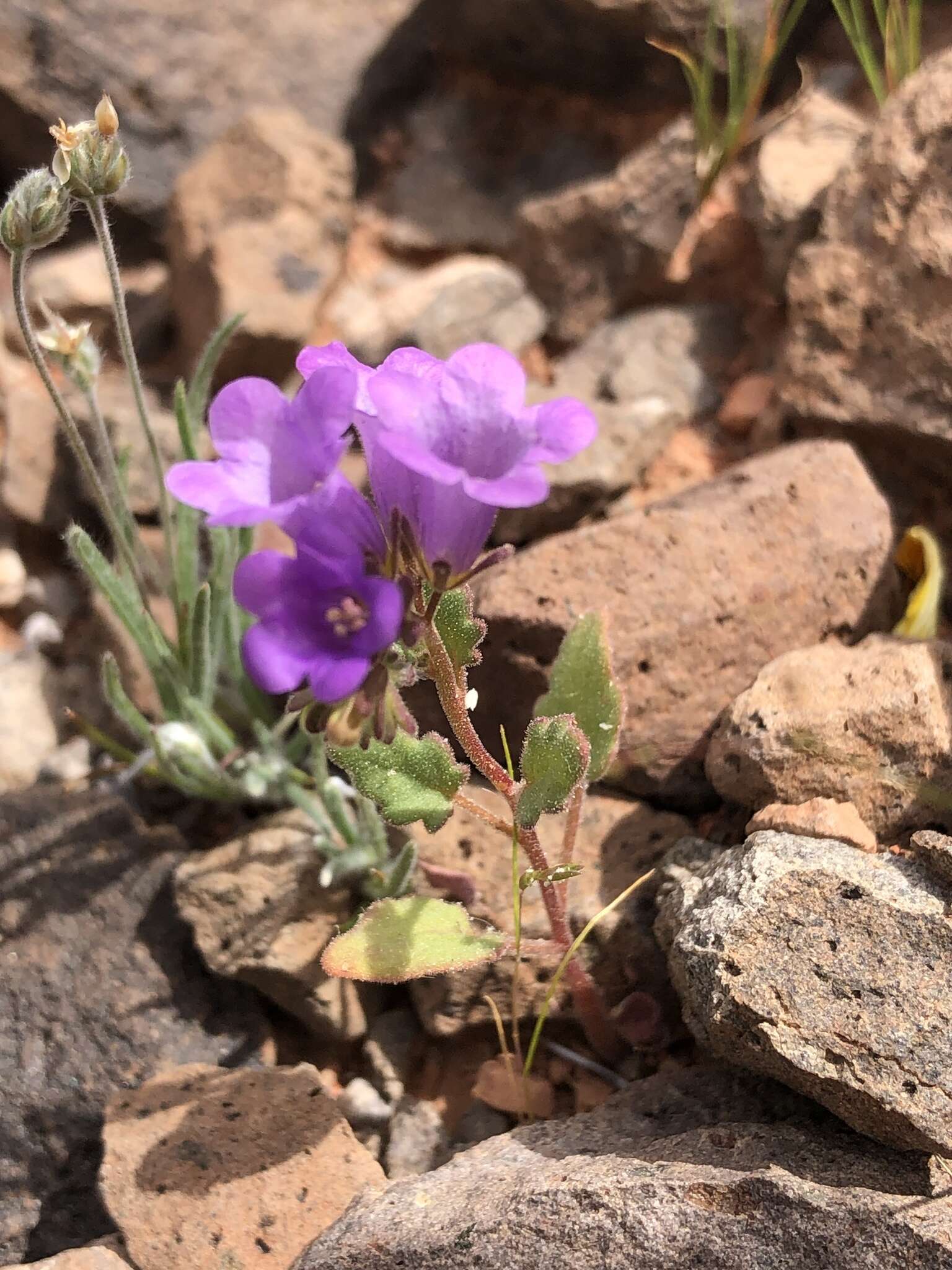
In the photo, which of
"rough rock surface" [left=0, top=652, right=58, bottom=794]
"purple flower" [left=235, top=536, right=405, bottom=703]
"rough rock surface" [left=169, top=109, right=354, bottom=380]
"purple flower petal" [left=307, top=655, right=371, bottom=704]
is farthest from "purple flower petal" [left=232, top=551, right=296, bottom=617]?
"rough rock surface" [left=169, top=109, right=354, bottom=380]

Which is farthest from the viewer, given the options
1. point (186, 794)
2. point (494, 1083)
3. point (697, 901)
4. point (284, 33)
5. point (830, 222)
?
point (284, 33)

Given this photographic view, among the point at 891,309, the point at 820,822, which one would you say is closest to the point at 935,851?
the point at 820,822

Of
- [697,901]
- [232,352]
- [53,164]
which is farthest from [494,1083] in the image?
[232,352]

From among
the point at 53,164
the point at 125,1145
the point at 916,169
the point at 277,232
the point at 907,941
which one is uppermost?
the point at 916,169

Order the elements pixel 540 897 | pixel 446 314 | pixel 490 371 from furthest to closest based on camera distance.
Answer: pixel 446 314 < pixel 540 897 < pixel 490 371

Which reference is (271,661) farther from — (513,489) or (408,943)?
(408,943)

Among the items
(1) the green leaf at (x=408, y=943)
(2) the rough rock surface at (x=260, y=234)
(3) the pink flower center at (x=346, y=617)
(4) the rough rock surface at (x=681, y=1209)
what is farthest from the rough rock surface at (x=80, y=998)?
(2) the rough rock surface at (x=260, y=234)

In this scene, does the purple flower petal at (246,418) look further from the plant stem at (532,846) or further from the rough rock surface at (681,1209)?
the rough rock surface at (681,1209)

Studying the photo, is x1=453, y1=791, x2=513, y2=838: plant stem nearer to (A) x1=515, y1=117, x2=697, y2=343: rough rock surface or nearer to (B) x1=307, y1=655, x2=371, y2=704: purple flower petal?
(B) x1=307, y1=655, x2=371, y2=704: purple flower petal

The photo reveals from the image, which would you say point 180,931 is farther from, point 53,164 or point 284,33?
point 284,33
